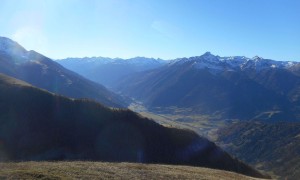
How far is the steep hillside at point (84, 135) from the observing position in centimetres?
8106

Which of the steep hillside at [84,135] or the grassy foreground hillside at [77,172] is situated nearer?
the grassy foreground hillside at [77,172]

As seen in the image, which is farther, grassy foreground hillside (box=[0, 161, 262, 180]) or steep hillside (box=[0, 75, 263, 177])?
steep hillside (box=[0, 75, 263, 177])

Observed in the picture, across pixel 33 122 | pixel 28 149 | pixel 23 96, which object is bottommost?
pixel 28 149

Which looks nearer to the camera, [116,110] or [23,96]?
[23,96]

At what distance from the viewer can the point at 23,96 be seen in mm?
91688

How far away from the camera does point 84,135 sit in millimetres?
88375

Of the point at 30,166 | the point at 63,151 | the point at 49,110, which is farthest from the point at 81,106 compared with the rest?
the point at 30,166

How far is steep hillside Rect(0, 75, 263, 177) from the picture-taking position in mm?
81062

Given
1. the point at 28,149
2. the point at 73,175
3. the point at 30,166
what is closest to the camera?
the point at 73,175

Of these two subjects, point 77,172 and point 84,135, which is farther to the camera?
point 84,135

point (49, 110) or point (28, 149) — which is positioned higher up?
point (49, 110)

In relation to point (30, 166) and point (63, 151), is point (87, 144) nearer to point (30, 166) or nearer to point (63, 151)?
point (63, 151)

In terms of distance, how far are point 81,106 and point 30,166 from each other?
54611 mm

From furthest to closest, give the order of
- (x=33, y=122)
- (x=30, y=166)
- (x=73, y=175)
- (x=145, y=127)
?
(x=145, y=127) → (x=33, y=122) → (x=30, y=166) → (x=73, y=175)
